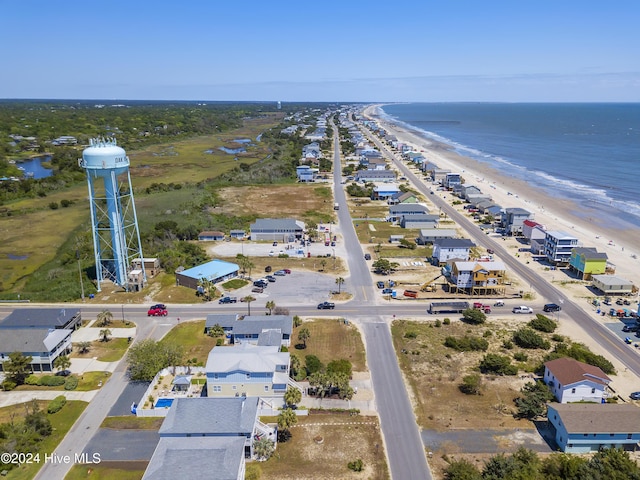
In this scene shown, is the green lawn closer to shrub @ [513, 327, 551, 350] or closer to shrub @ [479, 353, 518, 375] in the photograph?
shrub @ [479, 353, 518, 375]

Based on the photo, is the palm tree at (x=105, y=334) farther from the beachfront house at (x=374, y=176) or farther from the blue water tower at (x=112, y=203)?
the beachfront house at (x=374, y=176)

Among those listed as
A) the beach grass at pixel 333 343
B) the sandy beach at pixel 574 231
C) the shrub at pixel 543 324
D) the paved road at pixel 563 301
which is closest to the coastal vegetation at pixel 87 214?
the beach grass at pixel 333 343

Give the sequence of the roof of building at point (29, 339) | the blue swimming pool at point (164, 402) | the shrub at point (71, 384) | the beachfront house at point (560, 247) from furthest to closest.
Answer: the beachfront house at point (560, 247) → the roof of building at point (29, 339) → the shrub at point (71, 384) → the blue swimming pool at point (164, 402)

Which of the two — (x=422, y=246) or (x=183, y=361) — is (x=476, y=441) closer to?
(x=183, y=361)

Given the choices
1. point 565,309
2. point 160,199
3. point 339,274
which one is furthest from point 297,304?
point 160,199

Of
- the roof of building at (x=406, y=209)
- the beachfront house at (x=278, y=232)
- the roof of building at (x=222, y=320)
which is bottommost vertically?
the roof of building at (x=222, y=320)

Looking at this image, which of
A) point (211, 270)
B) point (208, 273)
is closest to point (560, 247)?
point (211, 270)

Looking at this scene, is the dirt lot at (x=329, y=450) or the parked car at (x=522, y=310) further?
the parked car at (x=522, y=310)
